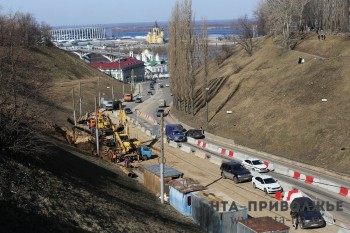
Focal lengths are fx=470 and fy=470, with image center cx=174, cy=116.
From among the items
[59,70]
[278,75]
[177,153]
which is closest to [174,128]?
[177,153]

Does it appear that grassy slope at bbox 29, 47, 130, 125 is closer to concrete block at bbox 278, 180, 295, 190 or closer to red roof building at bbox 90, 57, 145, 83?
red roof building at bbox 90, 57, 145, 83

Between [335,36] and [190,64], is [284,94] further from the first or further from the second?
[335,36]

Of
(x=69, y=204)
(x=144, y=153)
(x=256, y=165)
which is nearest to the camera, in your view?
(x=69, y=204)

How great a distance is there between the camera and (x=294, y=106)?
182ft

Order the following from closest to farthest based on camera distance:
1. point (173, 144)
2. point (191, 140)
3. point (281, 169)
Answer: point (281, 169) → point (173, 144) → point (191, 140)

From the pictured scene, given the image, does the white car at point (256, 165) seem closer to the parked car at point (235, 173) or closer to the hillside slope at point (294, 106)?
the parked car at point (235, 173)

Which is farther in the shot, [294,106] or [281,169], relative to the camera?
[294,106]

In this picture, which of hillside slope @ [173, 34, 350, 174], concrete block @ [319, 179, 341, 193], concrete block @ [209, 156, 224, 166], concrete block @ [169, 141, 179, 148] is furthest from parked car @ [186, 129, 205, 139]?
concrete block @ [319, 179, 341, 193]

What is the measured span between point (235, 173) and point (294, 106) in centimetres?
2176

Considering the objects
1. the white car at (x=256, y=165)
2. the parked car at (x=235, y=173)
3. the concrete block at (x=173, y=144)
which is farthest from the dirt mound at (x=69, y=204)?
the concrete block at (x=173, y=144)

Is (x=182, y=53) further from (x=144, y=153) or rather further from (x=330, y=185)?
(x=330, y=185)

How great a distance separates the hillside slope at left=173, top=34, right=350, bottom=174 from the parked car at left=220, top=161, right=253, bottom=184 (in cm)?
783

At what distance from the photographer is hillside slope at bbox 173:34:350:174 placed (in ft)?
146

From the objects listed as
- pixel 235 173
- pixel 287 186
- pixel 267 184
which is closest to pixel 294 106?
pixel 235 173
